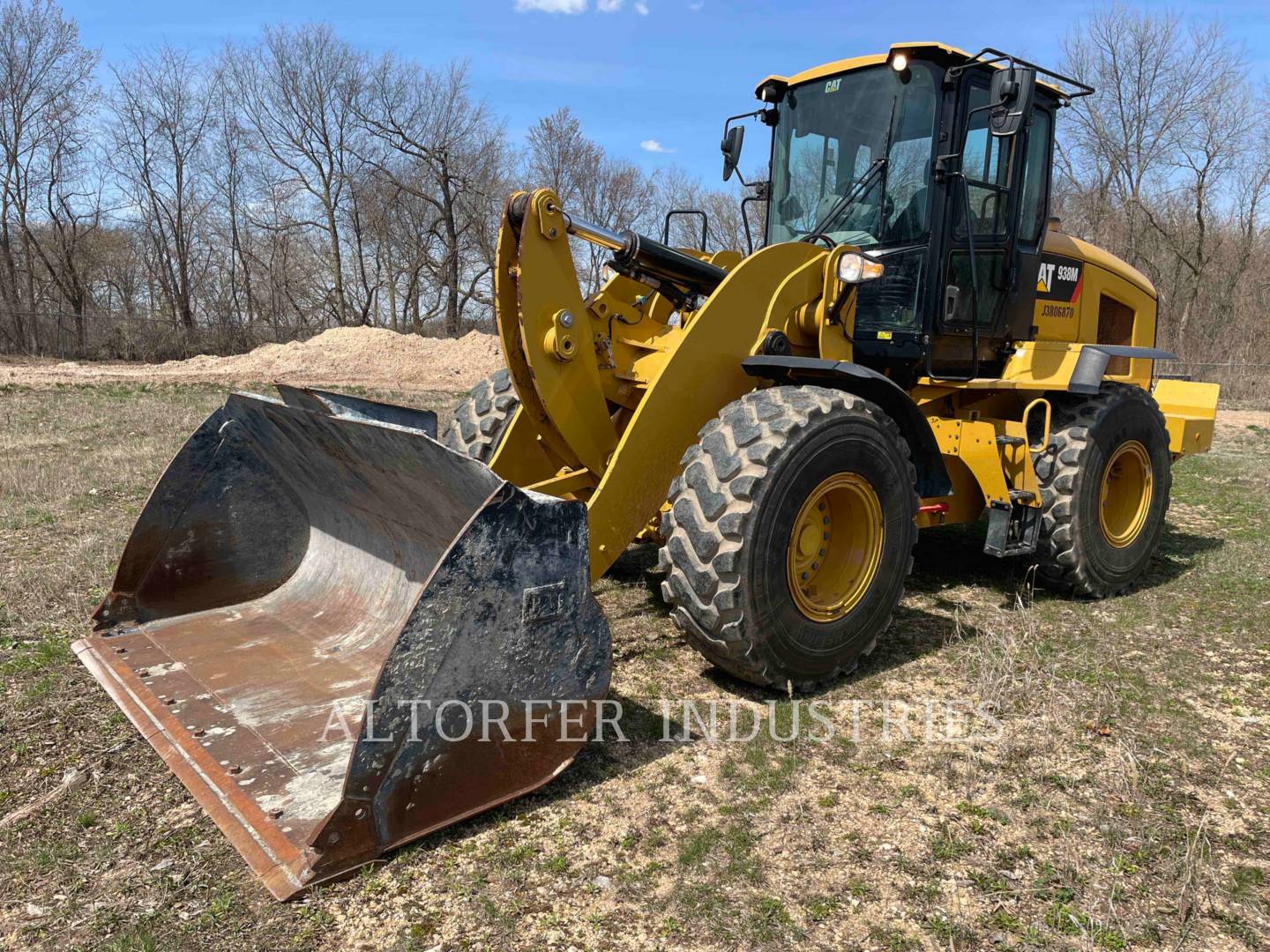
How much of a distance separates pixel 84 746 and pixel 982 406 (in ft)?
16.5

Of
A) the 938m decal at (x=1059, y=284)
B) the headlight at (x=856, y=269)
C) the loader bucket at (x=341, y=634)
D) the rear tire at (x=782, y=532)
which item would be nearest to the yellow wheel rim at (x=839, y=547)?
the rear tire at (x=782, y=532)

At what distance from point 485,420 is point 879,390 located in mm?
2228

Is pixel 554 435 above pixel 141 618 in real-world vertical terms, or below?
above

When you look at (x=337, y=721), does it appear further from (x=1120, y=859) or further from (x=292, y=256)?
(x=292, y=256)

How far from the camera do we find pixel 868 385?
14.3ft

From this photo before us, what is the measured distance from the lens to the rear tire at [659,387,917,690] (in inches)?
140

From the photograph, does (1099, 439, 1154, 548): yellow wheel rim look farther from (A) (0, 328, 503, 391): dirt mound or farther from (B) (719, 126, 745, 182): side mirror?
(A) (0, 328, 503, 391): dirt mound

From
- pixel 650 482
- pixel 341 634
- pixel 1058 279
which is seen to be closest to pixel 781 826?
pixel 650 482

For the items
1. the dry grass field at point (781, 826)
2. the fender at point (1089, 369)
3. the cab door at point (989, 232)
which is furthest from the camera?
the fender at point (1089, 369)

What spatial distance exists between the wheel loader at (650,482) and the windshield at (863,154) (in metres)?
0.02

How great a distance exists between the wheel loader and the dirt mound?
15.6m

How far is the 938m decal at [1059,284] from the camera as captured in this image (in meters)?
5.71

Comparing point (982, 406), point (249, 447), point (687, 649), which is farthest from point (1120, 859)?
point (249, 447)

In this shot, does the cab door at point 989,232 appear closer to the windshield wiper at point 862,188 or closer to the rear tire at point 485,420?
the windshield wiper at point 862,188
